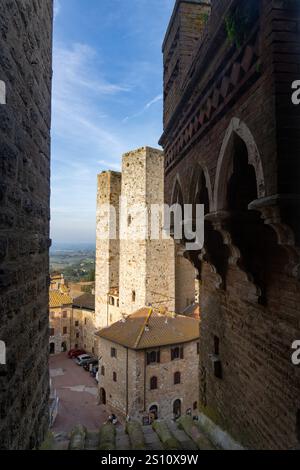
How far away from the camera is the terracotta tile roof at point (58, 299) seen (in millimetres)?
37594

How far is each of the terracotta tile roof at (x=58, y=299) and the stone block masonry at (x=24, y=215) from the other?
34.4m

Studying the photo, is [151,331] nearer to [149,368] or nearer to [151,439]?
[149,368]

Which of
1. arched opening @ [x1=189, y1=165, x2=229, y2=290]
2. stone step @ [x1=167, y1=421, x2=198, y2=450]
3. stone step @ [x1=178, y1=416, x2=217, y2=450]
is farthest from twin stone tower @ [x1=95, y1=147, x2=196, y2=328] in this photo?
arched opening @ [x1=189, y1=165, x2=229, y2=290]

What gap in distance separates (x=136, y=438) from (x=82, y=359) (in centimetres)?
3039

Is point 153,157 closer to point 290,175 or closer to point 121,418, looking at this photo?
point 121,418

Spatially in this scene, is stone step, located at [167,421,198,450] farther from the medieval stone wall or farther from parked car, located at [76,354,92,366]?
parked car, located at [76,354,92,366]

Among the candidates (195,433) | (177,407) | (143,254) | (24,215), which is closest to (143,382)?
(177,407)

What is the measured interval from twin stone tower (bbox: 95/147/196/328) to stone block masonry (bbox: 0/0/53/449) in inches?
765

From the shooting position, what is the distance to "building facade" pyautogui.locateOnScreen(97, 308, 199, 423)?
19.3 meters

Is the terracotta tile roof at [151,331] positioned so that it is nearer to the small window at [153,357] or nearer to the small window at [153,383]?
the small window at [153,357]

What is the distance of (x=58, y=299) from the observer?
126 feet

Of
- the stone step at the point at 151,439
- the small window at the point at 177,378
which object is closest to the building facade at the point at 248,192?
the stone step at the point at 151,439

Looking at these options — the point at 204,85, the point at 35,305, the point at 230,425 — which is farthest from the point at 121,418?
the point at 204,85
